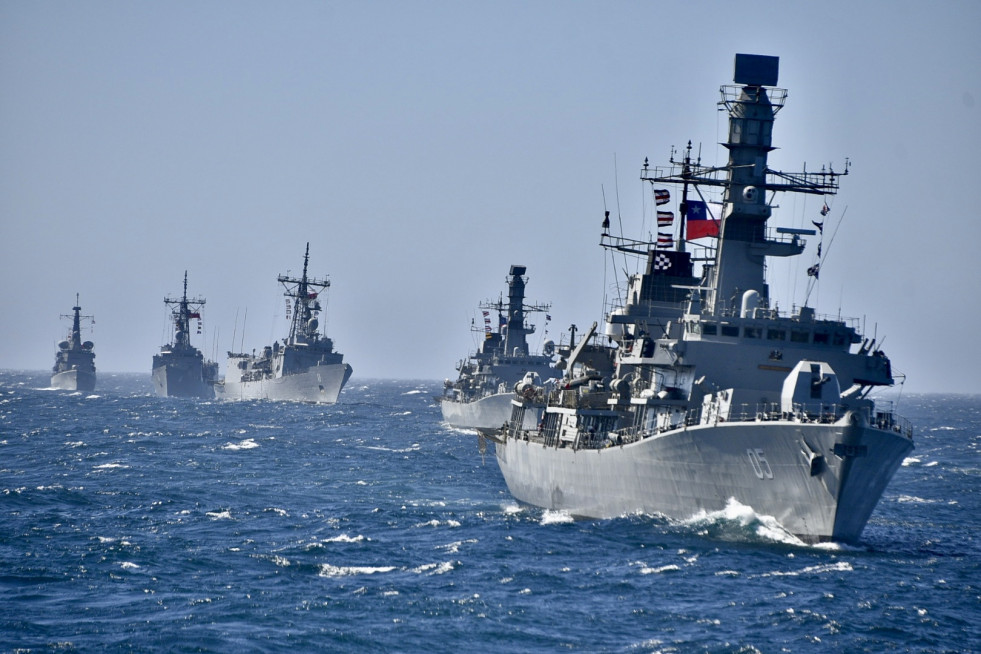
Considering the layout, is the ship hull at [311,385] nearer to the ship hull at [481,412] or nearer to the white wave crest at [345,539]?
the ship hull at [481,412]

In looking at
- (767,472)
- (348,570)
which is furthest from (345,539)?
(767,472)

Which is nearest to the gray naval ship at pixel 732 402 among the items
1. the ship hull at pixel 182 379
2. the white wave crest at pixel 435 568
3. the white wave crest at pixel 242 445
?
the white wave crest at pixel 435 568

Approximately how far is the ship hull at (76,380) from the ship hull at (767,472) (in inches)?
5566

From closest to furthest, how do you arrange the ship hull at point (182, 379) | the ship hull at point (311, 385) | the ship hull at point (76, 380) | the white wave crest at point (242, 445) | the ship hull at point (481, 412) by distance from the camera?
1. the white wave crest at point (242, 445)
2. the ship hull at point (481, 412)
3. the ship hull at point (311, 385)
4. the ship hull at point (182, 379)
5. the ship hull at point (76, 380)

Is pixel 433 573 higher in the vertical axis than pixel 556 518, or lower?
lower

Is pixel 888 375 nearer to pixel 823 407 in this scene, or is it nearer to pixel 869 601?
pixel 823 407

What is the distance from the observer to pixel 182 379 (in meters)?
154

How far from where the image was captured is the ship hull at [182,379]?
153250mm

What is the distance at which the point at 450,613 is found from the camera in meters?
21.0

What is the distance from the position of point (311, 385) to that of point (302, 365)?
21.2ft

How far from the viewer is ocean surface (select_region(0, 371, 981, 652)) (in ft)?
63.9

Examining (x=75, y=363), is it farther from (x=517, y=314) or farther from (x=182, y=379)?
(x=517, y=314)

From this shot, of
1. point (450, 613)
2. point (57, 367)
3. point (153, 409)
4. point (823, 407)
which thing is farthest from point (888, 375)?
point (57, 367)

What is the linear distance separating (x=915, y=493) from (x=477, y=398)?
49.0m
